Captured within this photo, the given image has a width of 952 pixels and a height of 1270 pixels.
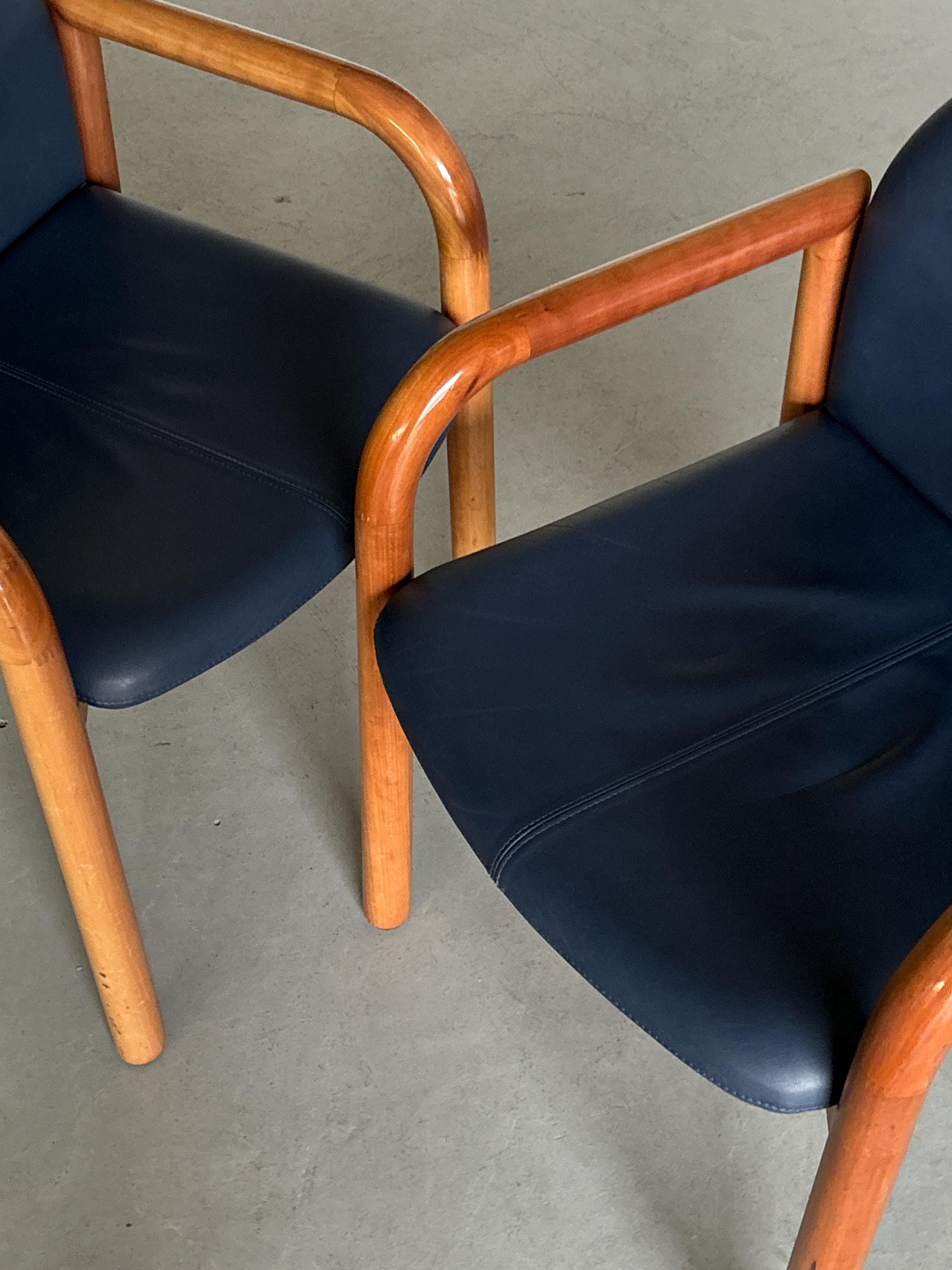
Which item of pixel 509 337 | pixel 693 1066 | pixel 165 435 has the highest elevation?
pixel 509 337

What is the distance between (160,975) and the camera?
137cm

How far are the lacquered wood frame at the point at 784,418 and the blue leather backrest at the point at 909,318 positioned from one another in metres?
0.03

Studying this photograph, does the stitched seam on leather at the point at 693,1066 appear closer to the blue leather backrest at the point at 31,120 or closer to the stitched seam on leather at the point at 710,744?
the stitched seam on leather at the point at 710,744

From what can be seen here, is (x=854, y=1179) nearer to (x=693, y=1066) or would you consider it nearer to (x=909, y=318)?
(x=693, y=1066)

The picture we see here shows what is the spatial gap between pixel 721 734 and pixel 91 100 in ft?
2.85

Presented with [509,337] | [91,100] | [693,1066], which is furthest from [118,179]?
[693,1066]

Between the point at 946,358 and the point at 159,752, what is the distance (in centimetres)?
86

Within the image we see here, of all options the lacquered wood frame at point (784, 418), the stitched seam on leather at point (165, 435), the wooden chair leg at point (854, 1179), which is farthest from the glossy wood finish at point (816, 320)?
the wooden chair leg at point (854, 1179)

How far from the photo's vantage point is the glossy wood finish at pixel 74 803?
3.17 ft

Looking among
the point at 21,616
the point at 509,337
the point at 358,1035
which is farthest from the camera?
the point at 358,1035

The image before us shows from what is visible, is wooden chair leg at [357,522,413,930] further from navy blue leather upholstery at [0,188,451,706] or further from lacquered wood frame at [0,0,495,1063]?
lacquered wood frame at [0,0,495,1063]

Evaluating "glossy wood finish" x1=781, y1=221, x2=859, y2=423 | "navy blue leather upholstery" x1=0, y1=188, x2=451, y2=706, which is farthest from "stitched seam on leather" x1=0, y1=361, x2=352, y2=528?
"glossy wood finish" x1=781, y1=221, x2=859, y2=423

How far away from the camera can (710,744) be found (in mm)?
1036

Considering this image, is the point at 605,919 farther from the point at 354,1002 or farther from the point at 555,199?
the point at 555,199
